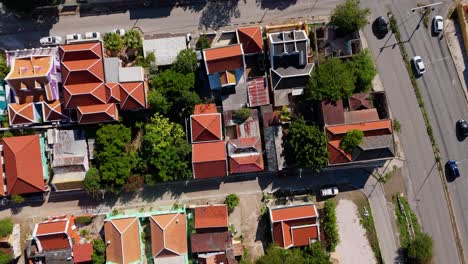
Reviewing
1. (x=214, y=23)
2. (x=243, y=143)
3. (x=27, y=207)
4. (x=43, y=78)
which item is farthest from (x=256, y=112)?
(x=27, y=207)

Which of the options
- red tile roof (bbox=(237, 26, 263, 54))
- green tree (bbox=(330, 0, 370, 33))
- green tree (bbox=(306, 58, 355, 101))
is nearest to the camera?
green tree (bbox=(306, 58, 355, 101))

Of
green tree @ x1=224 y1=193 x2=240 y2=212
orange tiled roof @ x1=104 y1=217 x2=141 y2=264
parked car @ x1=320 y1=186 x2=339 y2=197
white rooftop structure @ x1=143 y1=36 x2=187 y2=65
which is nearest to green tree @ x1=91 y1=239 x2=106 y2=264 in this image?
orange tiled roof @ x1=104 y1=217 x2=141 y2=264

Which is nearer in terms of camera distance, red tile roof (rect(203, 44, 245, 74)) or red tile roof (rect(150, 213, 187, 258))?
red tile roof (rect(203, 44, 245, 74))

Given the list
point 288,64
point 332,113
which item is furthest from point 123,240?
point 332,113

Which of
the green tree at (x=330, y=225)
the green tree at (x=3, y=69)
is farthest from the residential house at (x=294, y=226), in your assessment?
the green tree at (x=3, y=69)

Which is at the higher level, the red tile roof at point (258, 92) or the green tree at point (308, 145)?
the red tile roof at point (258, 92)

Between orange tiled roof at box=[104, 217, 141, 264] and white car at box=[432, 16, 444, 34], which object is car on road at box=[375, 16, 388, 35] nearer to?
white car at box=[432, 16, 444, 34]

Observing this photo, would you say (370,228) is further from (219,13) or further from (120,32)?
(120,32)

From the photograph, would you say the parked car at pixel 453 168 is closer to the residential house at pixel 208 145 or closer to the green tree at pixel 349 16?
the green tree at pixel 349 16
